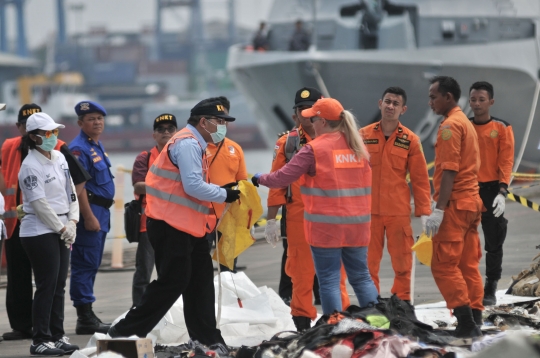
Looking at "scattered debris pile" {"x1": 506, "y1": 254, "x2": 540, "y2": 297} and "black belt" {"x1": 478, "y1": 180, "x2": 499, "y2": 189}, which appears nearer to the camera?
"scattered debris pile" {"x1": 506, "y1": 254, "x2": 540, "y2": 297}

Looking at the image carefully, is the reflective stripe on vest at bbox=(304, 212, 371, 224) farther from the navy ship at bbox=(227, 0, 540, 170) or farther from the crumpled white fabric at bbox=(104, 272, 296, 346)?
the navy ship at bbox=(227, 0, 540, 170)

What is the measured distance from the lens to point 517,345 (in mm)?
3436

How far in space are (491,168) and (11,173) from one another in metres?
3.88

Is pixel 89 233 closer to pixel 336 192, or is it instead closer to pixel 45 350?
pixel 45 350

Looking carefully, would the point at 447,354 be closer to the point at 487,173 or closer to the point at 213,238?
the point at 213,238

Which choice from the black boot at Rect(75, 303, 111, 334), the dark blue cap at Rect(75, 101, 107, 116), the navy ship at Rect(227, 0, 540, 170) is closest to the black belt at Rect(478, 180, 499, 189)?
the dark blue cap at Rect(75, 101, 107, 116)

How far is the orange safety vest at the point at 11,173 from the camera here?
730 cm

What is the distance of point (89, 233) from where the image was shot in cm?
780

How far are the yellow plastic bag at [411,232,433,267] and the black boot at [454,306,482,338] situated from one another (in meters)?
0.39

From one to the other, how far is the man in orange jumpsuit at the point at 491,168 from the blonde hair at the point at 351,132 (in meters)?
2.21

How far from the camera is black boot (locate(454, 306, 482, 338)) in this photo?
21.6 feet

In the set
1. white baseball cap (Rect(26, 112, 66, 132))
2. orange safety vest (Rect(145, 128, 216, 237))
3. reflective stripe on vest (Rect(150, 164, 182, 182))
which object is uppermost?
white baseball cap (Rect(26, 112, 66, 132))

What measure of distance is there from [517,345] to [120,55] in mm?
170716

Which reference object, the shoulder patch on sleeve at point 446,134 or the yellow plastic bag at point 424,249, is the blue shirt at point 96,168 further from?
the shoulder patch on sleeve at point 446,134
